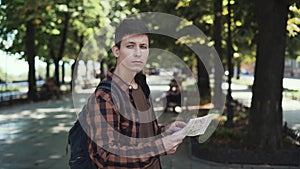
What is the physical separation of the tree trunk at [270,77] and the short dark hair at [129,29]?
6.35 m

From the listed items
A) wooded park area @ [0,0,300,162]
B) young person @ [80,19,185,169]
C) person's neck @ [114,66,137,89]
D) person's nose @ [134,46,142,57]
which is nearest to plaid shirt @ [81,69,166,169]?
young person @ [80,19,185,169]

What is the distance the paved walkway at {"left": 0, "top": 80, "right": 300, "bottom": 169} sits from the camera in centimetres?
787

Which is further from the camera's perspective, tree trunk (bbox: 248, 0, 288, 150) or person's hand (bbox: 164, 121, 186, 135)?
tree trunk (bbox: 248, 0, 288, 150)

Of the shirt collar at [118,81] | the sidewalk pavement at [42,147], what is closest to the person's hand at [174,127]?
the shirt collar at [118,81]

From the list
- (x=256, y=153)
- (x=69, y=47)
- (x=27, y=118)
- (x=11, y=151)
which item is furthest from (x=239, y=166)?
(x=69, y=47)

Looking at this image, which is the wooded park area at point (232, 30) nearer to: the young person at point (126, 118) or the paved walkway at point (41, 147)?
the paved walkway at point (41, 147)

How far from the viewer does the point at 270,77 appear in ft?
26.9

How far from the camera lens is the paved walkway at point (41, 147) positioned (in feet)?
25.8

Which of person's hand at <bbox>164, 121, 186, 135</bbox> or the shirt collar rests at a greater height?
the shirt collar

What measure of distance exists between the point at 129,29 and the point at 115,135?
0.64 m

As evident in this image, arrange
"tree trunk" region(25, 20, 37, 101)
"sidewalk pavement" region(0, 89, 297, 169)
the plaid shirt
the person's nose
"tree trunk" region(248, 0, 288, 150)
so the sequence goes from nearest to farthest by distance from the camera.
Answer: the plaid shirt < the person's nose < "sidewalk pavement" region(0, 89, 297, 169) < "tree trunk" region(248, 0, 288, 150) < "tree trunk" region(25, 20, 37, 101)

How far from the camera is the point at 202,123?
220cm

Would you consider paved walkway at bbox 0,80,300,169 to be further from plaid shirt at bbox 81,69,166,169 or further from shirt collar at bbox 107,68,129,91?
plaid shirt at bbox 81,69,166,169

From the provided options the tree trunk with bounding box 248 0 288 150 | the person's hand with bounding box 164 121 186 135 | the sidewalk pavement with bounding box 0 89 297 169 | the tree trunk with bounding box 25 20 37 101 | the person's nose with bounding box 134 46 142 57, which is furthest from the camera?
the tree trunk with bounding box 25 20 37 101
